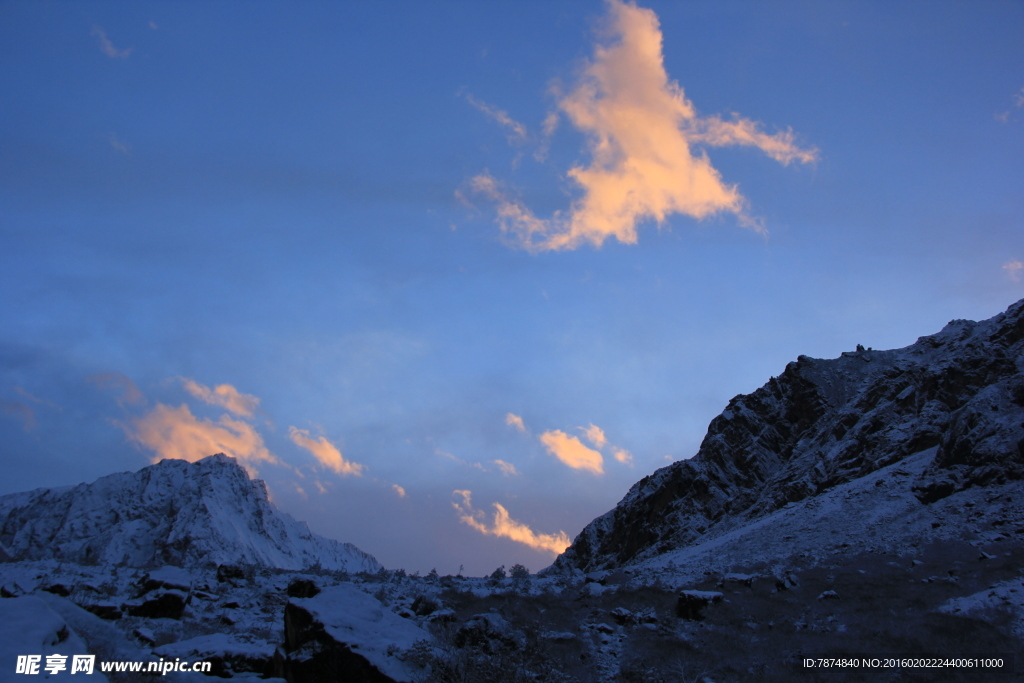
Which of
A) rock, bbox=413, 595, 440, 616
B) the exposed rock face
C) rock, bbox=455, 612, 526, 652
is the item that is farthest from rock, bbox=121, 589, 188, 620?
the exposed rock face

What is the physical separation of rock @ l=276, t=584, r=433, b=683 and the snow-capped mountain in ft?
337

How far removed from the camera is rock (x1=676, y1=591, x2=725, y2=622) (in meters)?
17.4

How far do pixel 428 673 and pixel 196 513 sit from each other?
125662 mm

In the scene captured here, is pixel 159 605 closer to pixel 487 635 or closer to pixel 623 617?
pixel 487 635

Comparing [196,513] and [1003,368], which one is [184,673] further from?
[196,513]

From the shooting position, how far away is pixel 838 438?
52625 mm

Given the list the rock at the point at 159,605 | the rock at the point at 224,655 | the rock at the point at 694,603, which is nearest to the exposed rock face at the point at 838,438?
the rock at the point at 694,603

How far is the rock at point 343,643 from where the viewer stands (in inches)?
400

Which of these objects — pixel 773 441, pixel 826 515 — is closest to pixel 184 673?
pixel 826 515

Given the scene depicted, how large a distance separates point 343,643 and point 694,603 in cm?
1205

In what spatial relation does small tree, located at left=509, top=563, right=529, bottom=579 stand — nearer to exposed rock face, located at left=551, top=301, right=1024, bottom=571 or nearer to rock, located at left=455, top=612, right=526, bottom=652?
rock, located at left=455, top=612, right=526, bottom=652

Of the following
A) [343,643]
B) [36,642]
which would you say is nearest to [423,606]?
[343,643]

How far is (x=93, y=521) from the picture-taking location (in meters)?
119

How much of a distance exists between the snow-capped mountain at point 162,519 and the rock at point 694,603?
10017 centimetres
